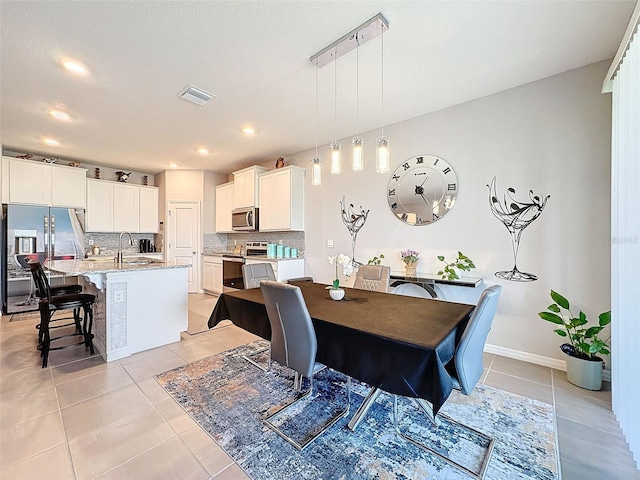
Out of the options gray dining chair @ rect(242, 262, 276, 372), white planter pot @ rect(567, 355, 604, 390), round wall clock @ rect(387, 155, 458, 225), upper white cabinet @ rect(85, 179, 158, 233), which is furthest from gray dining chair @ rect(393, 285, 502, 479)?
upper white cabinet @ rect(85, 179, 158, 233)

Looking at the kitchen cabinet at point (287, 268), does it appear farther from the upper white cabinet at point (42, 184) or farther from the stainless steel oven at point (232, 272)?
the upper white cabinet at point (42, 184)

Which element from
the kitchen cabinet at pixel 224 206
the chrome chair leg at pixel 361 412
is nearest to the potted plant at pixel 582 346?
the chrome chair leg at pixel 361 412

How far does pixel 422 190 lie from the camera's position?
11.5ft

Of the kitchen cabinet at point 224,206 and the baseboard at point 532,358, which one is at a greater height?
the kitchen cabinet at point 224,206

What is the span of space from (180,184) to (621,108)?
6730 millimetres

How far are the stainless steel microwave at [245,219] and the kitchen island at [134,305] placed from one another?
211 cm

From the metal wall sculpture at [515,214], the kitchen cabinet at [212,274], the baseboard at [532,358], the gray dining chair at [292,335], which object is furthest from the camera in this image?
the kitchen cabinet at [212,274]

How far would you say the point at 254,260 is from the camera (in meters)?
5.05

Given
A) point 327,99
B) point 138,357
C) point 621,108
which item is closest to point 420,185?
point 327,99

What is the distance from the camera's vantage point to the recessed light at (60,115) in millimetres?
3305

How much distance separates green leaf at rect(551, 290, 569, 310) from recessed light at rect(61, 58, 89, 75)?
465 centimetres

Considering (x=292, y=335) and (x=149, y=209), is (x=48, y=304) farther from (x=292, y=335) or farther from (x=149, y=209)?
(x=149, y=209)

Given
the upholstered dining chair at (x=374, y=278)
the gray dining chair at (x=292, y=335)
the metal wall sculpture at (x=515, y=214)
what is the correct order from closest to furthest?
the gray dining chair at (x=292, y=335), the metal wall sculpture at (x=515, y=214), the upholstered dining chair at (x=374, y=278)

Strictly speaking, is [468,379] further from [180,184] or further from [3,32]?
[180,184]
